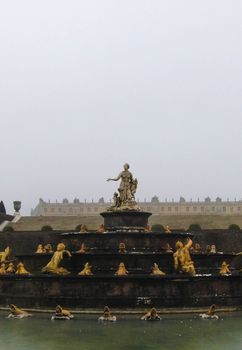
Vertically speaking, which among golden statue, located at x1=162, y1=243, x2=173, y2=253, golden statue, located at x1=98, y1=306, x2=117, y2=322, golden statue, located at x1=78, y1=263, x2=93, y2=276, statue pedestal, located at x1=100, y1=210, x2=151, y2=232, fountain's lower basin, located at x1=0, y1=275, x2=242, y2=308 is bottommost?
golden statue, located at x1=98, y1=306, x2=117, y2=322

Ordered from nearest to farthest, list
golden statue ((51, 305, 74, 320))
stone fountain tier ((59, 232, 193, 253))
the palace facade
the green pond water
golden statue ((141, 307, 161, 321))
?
the green pond water, golden statue ((141, 307, 161, 321)), golden statue ((51, 305, 74, 320)), stone fountain tier ((59, 232, 193, 253)), the palace facade

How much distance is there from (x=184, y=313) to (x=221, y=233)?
20.5m

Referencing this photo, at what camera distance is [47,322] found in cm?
1631

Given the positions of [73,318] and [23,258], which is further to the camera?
[23,258]

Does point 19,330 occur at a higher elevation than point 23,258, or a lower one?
lower

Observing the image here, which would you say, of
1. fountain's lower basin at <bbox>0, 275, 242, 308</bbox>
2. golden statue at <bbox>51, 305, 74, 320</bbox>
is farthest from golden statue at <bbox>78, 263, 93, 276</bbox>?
golden statue at <bbox>51, 305, 74, 320</bbox>

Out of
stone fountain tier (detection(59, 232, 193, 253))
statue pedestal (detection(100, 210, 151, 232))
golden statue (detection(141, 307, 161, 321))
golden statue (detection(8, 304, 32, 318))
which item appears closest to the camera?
golden statue (detection(141, 307, 161, 321))

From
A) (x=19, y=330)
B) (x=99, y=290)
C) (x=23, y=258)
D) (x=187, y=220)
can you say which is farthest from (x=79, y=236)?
(x=187, y=220)

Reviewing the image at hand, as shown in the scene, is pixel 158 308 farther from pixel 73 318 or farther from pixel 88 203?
pixel 88 203

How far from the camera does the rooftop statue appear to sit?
2441 cm

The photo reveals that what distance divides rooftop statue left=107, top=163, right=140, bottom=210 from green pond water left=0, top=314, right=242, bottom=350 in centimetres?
783

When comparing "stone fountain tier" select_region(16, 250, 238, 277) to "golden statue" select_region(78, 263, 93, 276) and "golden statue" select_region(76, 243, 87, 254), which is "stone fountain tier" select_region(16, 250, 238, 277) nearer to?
"golden statue" select_region(76, 243, 87, 254)

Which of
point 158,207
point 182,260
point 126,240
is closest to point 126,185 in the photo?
point 126,240

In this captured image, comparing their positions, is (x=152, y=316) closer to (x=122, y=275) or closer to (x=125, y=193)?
(x=122, y=275)
